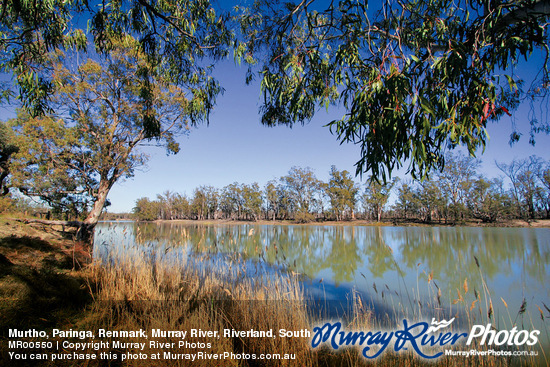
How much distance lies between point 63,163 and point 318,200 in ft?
148

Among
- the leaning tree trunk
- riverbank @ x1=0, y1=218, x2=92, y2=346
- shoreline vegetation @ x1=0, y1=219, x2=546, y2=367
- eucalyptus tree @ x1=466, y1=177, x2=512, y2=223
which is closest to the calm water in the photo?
shoreline vegetation @ x1=0, y1=219, x2=546, y2=367

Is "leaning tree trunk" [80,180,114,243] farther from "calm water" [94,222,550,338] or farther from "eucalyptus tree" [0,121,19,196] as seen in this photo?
"eucalyptus tree" [0,121,19,196]

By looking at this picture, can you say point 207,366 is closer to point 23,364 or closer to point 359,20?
point 23,364

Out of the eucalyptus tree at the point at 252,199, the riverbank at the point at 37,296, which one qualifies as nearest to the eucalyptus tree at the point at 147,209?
the eucalyptus tree at the point at 252,199

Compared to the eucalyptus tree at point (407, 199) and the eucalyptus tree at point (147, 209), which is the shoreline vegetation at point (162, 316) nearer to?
the eucalyptus tree at point (407, 199)

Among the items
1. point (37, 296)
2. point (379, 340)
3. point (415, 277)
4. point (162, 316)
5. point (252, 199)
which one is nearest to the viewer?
point (162, 316)

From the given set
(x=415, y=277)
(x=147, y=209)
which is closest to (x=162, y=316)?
(x=415, y=277)

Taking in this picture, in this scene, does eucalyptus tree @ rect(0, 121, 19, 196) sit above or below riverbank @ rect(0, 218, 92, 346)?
above

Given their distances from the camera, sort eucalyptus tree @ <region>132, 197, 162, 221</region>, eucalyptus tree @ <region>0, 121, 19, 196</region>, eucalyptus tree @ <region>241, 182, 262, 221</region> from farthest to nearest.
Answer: eucalyptus tree @ <region>132, 197, 162, 221</region> < eucalyptus tree @ <region>241, 182, 262, 221</region> < eucalyptus tree @ <region>0, 121, 19, 196</region>

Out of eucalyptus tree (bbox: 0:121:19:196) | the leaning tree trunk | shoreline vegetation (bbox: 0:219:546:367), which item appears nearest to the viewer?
shoreline vegetation (bbox: 0:219:546:367)

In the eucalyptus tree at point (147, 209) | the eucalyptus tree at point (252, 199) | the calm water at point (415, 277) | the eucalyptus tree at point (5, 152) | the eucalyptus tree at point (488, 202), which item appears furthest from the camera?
the eucalyptus tree at point (147, 209)

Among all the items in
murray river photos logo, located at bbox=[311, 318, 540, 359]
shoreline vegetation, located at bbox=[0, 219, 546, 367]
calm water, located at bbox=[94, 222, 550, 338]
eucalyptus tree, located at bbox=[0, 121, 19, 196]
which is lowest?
calm water, located at bbox=[94, 222, 550, 338]

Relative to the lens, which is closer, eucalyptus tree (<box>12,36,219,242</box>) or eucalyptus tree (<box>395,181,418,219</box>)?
eucalyptus tree (<box>12,36,219,242</box>)

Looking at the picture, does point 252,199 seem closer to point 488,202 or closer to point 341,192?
point 341,192
